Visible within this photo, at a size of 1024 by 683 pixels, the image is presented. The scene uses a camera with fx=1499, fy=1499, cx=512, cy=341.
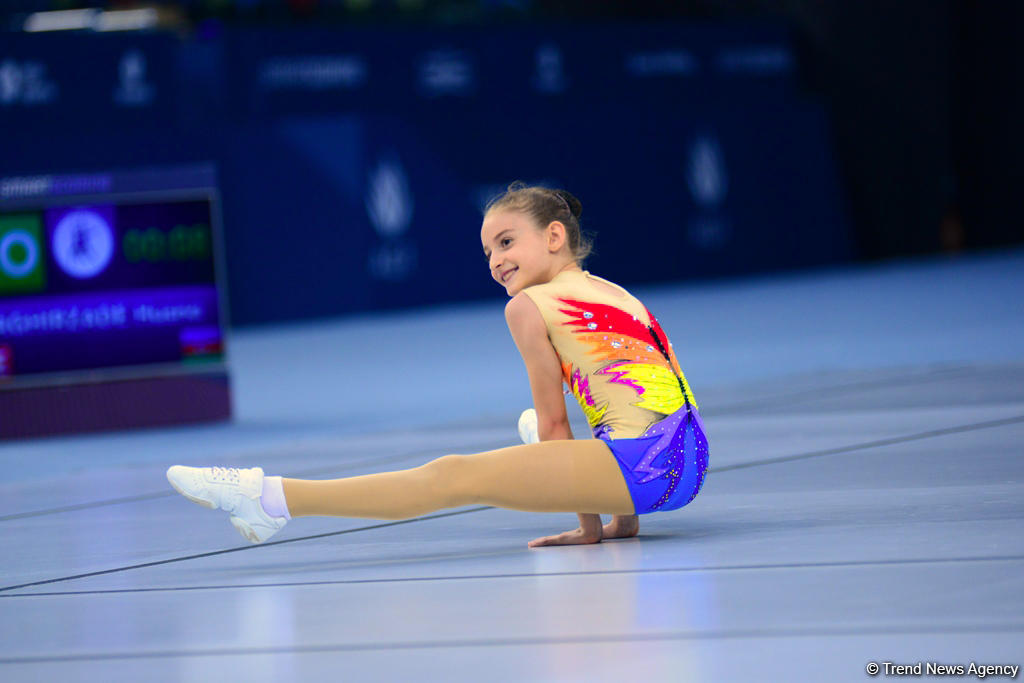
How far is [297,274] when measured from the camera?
14609mm

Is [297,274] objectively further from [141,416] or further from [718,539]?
[718,539]

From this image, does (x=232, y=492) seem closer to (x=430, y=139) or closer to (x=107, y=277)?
(x=107, y=277)

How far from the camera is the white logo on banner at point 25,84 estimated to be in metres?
12.9

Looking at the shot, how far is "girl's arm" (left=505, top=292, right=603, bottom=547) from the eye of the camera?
12.0 feet

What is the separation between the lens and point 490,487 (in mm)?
3523

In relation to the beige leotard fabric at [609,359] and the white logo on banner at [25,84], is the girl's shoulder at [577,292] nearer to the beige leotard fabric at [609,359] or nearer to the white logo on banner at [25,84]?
the beige leotard fabric at [609,359]

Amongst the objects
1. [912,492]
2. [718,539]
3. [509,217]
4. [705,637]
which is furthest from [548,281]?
[705,637]

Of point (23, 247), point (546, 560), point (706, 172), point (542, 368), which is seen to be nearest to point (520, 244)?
point (542, 368)

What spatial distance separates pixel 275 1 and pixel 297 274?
8.91 feet

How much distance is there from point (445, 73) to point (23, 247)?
883 centimetres

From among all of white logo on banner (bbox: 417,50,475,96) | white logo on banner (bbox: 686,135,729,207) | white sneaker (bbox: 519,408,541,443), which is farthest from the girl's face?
white logo on banner (bbox: 686,135,729,207)

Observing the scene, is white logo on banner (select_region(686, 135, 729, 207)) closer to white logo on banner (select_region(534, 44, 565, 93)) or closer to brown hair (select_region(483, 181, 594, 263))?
white logo on banner (select_region(534, 44, 565, 93))

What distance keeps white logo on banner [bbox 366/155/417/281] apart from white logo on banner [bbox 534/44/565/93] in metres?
2.00

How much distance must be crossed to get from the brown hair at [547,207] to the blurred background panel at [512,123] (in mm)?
A: 10094
